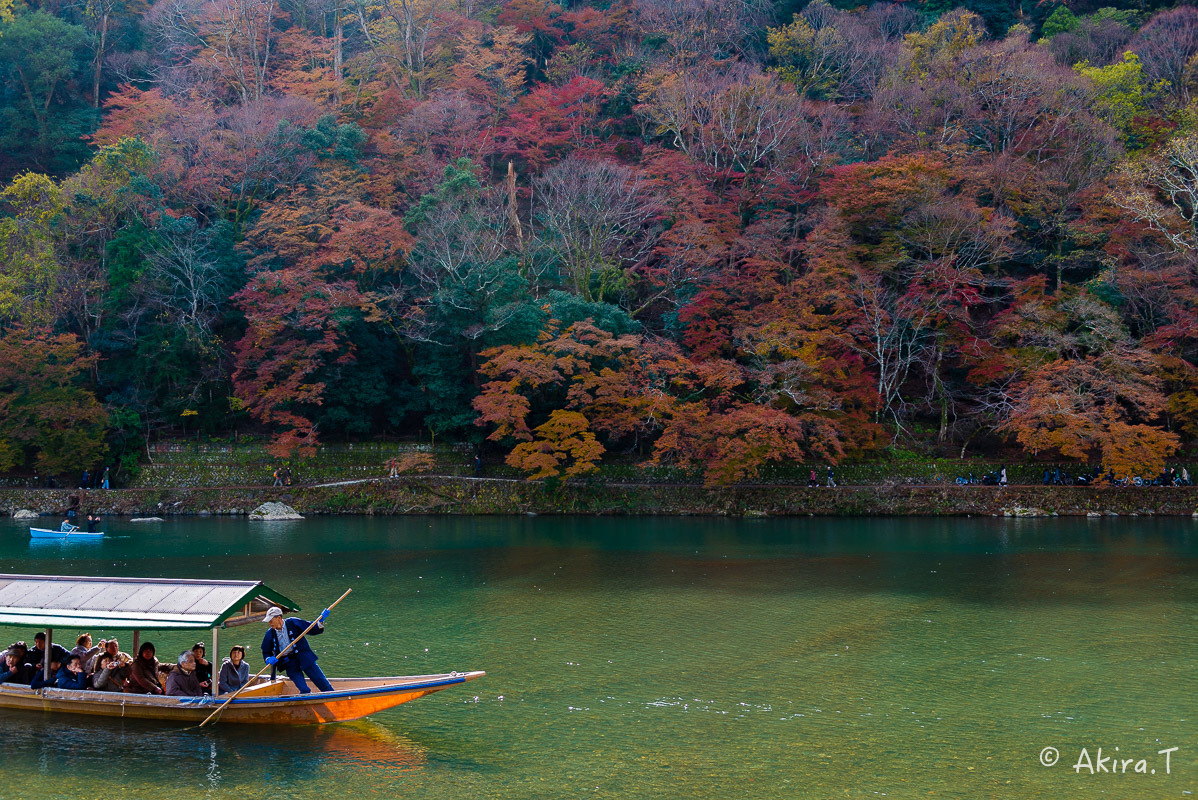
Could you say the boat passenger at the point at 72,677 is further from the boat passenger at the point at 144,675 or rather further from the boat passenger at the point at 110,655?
the boat passenger at the point at 144,675

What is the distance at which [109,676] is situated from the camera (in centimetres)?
1190

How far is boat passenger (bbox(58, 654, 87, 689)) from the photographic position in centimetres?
1196

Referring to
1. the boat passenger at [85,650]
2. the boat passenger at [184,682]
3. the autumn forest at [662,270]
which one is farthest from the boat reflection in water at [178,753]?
the autumn forest at [662,270]

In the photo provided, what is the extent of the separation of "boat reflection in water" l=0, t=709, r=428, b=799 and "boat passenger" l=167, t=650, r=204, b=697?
0.46 metres

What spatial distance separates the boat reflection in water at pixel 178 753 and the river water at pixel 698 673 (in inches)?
1.5

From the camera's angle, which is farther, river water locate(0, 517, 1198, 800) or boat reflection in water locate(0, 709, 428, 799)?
river water locate(0, 517, 1198, 800)

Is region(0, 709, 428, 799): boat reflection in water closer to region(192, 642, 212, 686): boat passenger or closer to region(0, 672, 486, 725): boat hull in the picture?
region(0, 672, 486, 725): boat hull

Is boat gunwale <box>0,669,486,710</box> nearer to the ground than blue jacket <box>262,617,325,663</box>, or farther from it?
nearer to the ground

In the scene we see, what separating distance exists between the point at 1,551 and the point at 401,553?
38.1 feet

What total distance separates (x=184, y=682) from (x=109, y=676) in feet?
3.72

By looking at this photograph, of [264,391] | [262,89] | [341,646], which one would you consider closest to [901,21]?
[262,89]

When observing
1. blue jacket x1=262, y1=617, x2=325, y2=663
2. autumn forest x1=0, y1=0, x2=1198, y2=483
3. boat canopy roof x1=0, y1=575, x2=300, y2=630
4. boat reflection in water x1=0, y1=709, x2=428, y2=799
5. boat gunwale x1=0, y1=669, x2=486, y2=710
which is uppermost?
autumn forest x1=0, y1=0, x2=1198, y2=483

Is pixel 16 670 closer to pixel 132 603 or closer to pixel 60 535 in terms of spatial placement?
pixel 132 603

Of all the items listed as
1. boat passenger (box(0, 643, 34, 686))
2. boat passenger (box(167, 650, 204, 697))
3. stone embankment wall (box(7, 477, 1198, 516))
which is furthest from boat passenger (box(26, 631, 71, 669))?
stone embankment wall (box(7, 477, 1198, 516))
